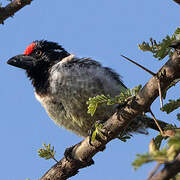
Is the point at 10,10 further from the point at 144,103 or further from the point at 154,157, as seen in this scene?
the point at 154,157

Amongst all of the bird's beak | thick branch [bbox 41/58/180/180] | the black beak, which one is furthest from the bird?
the black beak

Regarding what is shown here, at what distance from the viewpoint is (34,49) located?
19.1 feet

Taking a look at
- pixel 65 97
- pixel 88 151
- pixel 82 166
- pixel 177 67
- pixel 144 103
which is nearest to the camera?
pixel 177 67

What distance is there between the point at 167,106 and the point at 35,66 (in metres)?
3.19

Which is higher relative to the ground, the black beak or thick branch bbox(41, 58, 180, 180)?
the black beak

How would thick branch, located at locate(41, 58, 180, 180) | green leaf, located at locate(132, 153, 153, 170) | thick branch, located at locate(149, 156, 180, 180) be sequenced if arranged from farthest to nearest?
thick branch, located at locate(41, 58, 180, 180)
green leaf, located at locate(132, 153, 153, 170)
thick branch, located at locate(149, 156, 180, 180)

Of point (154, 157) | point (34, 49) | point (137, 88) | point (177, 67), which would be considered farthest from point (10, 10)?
point (34, 49)

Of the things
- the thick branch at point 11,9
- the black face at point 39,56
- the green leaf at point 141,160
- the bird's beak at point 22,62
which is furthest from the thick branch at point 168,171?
the bird's beak at point 22,62

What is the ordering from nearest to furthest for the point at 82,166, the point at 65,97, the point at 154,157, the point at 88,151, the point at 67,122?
1. the point at 154,157
2. the point at 88,151
3. the point at 82,166
4. the point at 65,97
5. the point at 67,122

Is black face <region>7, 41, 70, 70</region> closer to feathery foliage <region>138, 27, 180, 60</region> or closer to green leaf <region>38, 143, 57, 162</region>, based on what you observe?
green leaf <region>38, 143, 57, 162</region>

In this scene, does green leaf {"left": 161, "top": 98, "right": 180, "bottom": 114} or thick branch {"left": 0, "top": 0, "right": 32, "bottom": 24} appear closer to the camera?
green leaf {"left": 161, "top": 98, "right": 180, "bottom": 114}

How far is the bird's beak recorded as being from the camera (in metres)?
5.58

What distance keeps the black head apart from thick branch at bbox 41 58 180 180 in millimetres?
1468

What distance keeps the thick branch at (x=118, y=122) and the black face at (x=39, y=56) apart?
1844 millimetres
